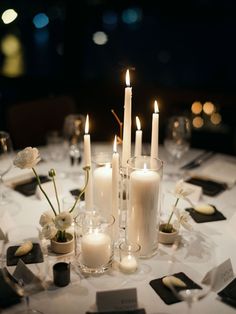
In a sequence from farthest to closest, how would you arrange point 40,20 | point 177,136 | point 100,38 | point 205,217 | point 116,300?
1. point 100,38
2. point 40,20
3. point 177,136
4. point 205,217
5. point 116,300

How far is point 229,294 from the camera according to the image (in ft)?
3.83

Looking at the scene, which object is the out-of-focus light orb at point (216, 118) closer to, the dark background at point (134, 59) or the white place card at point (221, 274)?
the dark background at point (134, 59)

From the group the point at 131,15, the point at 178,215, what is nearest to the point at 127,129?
the point at 178,215

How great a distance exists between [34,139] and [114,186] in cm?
167

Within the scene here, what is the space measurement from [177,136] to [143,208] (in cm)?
79

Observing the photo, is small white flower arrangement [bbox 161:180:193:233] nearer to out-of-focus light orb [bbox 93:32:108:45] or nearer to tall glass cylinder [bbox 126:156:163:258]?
tall glass cylinder [bbox 126:156:163:258]

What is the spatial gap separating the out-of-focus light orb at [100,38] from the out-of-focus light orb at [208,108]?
1245 millimetres

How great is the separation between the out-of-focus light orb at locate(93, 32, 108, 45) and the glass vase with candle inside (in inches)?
122

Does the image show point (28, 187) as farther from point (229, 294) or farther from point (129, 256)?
point (229, 294)

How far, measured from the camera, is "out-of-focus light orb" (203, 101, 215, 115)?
3.60 metres

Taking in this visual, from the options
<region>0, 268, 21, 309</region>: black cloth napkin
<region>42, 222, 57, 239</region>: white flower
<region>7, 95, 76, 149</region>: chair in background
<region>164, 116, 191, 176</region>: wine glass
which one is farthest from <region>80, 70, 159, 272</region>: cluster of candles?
<region>7, 95, 76, 149</region>: chair in background

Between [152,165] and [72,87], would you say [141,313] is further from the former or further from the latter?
[72,87]

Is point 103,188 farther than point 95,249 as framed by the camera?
Yes

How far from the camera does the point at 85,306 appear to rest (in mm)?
1136
